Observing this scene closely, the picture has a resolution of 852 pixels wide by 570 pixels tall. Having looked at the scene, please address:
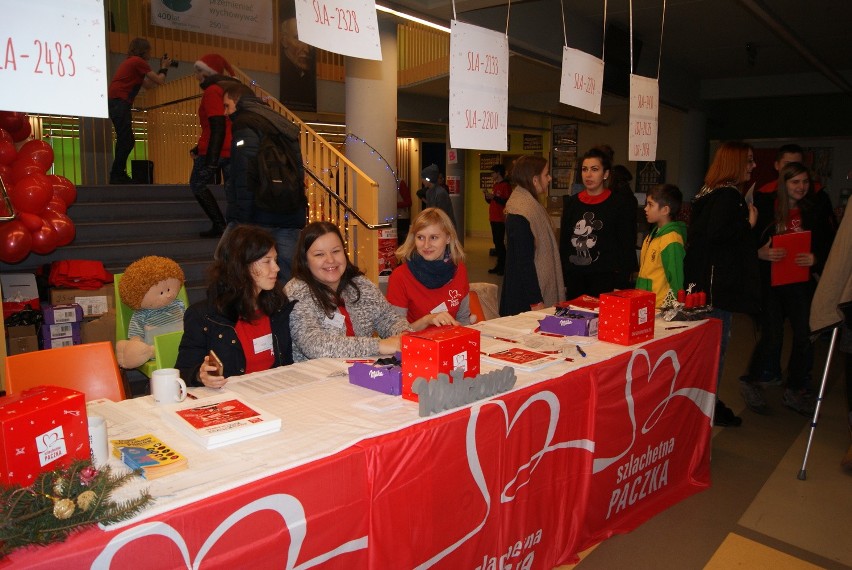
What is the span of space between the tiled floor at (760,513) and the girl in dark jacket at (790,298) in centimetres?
18

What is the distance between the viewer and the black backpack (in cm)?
394

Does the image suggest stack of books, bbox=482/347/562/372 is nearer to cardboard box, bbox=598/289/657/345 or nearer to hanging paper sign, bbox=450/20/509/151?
cardboard box, bbox=598/289/657/345

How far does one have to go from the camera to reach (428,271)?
308cm

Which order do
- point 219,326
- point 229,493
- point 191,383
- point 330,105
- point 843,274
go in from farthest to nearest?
point 330,105, point 843,274, point 219,326, point 191,383, point 229,493

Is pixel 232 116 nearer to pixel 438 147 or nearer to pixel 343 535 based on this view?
pixel 343 535

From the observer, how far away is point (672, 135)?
1253cm

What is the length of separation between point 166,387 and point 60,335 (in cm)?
331

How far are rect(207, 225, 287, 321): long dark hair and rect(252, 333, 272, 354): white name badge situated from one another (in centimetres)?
11

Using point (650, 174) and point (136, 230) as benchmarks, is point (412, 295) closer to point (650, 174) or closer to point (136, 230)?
point (136, 230)

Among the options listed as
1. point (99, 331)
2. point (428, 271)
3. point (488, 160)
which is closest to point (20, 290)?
point (99, 331)

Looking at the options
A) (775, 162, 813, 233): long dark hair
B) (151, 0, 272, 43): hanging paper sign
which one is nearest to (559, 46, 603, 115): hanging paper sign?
(775, 162, 813, 233): long dark hair

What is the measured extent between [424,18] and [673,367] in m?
3.06

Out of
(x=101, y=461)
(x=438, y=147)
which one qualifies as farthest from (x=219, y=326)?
(x=438, y=147)

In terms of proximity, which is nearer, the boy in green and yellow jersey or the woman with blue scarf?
the woman with blue scarf
